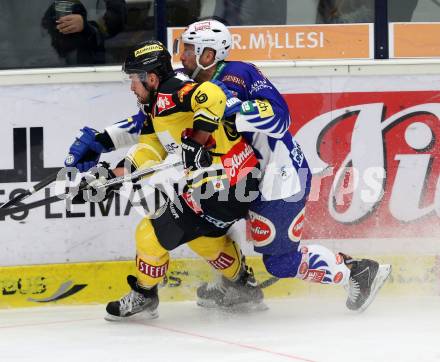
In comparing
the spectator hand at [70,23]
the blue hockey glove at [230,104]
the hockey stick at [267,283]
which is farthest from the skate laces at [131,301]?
the spectator hand at [70,23]

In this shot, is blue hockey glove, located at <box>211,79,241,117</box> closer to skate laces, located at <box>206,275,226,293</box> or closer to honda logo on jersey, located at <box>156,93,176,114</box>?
honda logo on jersey, located at <box>156,93,176,114</box>

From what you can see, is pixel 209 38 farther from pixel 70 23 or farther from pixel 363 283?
pixel 363 283

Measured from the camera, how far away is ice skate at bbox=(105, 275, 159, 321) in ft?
16.0

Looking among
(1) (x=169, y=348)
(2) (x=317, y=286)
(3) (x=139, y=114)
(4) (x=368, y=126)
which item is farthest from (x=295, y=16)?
(1) (x=169, y=348)

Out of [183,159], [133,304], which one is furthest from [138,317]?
[183,159]

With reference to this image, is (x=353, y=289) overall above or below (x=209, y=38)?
below

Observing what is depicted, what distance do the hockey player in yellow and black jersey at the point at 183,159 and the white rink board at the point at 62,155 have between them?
0.44m

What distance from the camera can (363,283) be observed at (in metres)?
4.93

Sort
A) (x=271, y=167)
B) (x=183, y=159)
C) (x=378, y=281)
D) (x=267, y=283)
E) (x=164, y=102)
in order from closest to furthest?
(x=183, y=159) → (x=164, y=102) → (x=271, y=167) → (x=378, y=281) → (x=267, y=283)

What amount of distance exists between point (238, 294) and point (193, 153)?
1009 millimetres

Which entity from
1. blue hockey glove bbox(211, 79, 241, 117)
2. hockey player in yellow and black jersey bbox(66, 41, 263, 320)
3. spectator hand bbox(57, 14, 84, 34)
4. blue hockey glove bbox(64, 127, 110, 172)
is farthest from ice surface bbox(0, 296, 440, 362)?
spectator hand bbox(57, 14, 84, 34)

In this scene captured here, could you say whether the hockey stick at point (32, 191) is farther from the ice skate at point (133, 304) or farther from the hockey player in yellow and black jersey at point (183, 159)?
the ice skate at point (133, 304)

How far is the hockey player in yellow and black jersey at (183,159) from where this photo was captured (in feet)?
15.2

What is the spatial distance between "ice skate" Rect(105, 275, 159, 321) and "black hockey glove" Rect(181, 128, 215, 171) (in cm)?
71
